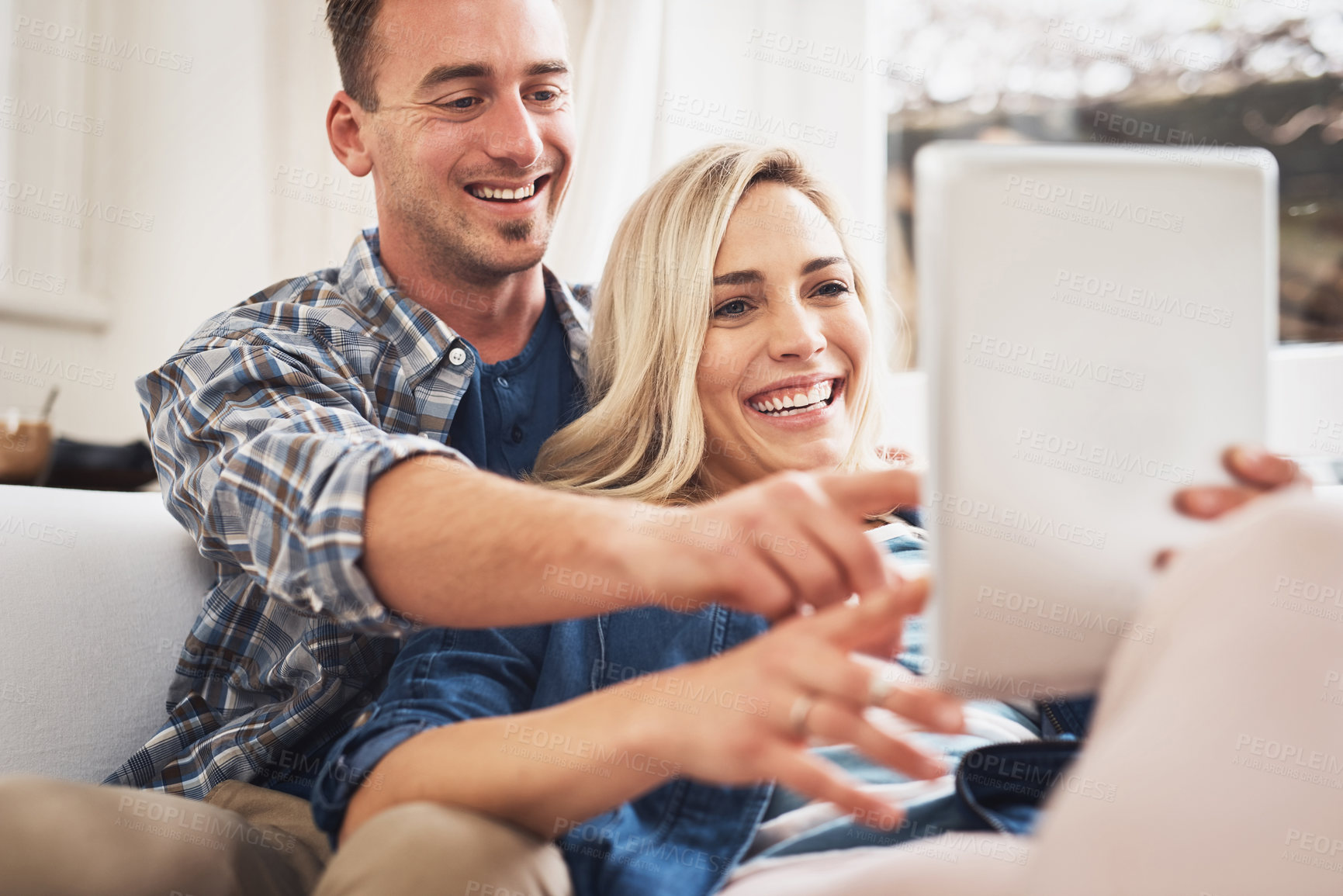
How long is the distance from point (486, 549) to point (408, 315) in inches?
25.9

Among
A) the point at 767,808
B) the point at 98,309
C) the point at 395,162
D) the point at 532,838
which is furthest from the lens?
the point at 98,309

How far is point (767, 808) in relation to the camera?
0.93 meters

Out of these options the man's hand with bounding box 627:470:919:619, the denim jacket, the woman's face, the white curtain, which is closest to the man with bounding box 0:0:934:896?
the man's hand with bounding box 627:470:919:619

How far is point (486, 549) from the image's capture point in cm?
76

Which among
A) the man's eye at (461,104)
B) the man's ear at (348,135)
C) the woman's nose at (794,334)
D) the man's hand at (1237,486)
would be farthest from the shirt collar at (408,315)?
the man's hand at (1237,486)

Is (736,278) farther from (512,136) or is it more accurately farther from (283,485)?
(283,485)

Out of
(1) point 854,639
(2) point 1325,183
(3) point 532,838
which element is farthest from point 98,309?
(2) point 1325,183

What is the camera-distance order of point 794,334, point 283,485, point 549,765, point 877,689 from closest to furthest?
point 877,689
point 549,765
point 283,485
point 794,334

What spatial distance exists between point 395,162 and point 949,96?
1.52 meters

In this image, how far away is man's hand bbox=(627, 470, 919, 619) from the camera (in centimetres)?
65

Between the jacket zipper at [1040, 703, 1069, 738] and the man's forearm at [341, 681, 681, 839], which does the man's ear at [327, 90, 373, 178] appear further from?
the jacket zipper at [1040, 703, 1069, 738]

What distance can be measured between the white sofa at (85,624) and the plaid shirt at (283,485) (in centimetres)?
4

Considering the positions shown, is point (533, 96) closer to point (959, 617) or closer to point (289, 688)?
point (289, 688)

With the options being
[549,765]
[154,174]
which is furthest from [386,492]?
[154,174]
